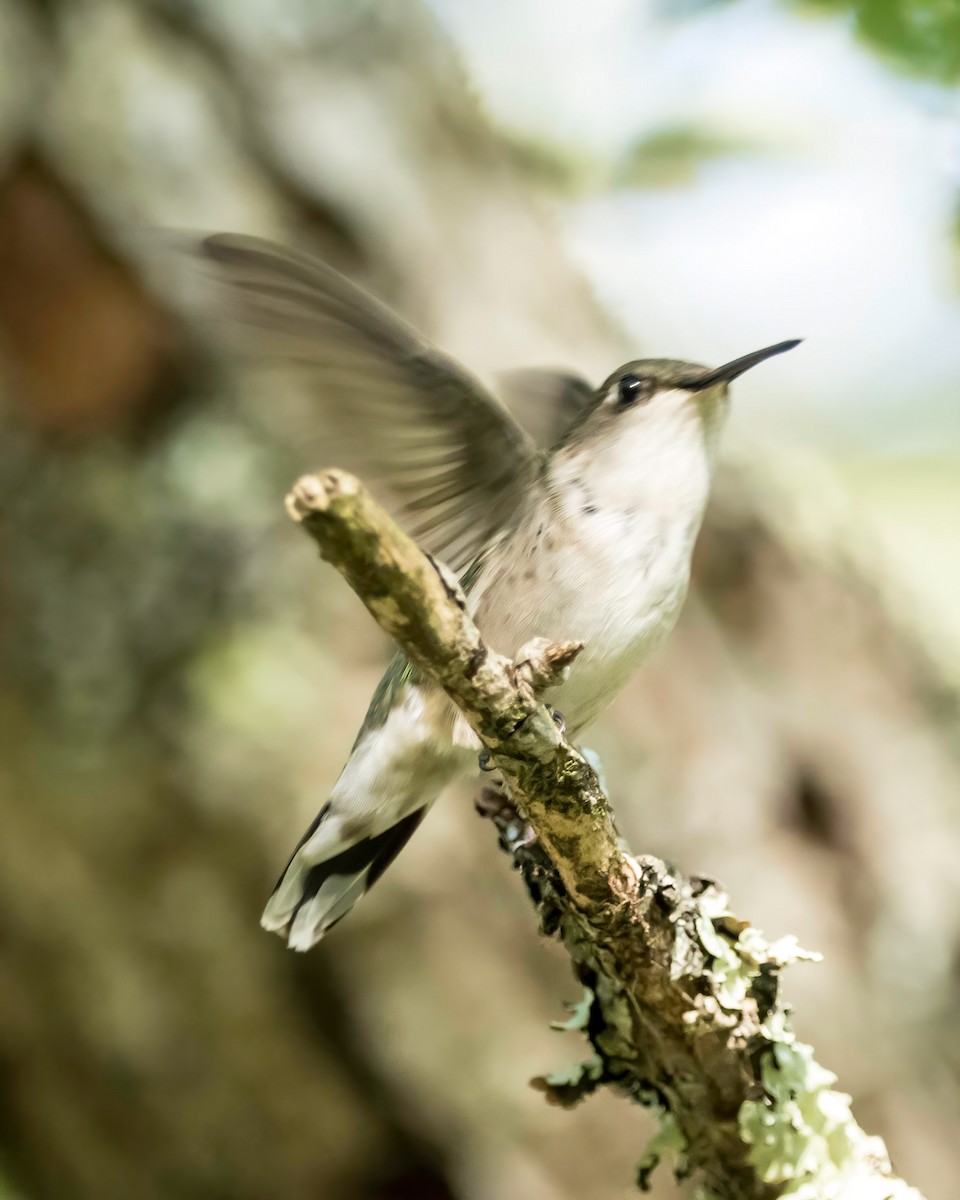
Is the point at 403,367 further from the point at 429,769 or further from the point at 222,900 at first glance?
the point at 222,900

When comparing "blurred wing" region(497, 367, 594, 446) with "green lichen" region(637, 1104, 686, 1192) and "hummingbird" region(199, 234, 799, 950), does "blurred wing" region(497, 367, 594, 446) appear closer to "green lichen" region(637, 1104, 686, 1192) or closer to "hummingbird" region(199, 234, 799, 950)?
"hummingbird" region(199, 234, 799, 950)

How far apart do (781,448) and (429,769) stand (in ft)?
7.10

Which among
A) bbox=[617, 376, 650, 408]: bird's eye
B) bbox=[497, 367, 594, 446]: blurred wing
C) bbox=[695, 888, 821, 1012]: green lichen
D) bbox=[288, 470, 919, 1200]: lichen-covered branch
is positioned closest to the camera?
bbox=[288, 470, 919, 1200]: lichen-covered branch

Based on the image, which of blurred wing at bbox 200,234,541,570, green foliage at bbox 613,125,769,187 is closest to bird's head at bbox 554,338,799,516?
blurred wing at bbox 200,234,541,570

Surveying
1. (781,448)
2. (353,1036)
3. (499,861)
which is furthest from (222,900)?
(781,448)

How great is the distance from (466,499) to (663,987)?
0.87 m

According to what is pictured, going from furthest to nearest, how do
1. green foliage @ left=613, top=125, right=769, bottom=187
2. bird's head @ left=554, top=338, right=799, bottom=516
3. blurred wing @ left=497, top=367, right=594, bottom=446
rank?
green foliage @ left=613, top=125, right=769, bottom=187, blurred wing @ left=497, top=367, right=594, bottom=446, bird's head @ left=554, top=338, right=799, bottom=516

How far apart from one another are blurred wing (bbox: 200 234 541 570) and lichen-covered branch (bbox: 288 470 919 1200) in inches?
23.0

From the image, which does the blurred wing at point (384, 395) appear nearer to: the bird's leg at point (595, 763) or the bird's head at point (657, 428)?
the bird's head at point (657, 428)

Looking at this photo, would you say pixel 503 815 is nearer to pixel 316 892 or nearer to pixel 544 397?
pixel 316 892

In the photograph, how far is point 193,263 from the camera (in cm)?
164

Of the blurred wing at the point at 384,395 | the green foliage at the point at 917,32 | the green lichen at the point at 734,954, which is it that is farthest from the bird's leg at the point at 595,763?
the green foliage at the point at 917,32

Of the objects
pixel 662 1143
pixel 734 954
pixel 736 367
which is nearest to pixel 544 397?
pixel 736 367

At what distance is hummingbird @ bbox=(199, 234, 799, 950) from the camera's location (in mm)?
1657
